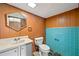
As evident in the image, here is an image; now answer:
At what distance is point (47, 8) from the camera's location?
140cm

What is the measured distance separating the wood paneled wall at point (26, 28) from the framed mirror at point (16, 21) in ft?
0.15

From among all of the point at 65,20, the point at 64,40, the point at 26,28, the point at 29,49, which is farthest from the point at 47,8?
the point at 29,49

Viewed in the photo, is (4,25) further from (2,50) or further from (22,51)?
(22,51)

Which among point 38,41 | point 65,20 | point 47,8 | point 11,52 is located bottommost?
point 11,52

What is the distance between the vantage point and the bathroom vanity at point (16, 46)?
1284 mm

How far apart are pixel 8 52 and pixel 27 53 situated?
25cm

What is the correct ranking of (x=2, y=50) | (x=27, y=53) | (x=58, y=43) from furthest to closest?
1. (x=58, y=43)
2. (x=27, y=53)
3. (x=2, y=50)

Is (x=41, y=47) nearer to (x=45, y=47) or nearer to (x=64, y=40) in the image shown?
(x=45, y=47)

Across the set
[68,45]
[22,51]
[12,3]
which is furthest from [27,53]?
[12,3]

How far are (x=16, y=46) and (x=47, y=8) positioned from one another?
0.67m

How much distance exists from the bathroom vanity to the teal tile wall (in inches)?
11.4

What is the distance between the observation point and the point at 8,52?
130 centimetres

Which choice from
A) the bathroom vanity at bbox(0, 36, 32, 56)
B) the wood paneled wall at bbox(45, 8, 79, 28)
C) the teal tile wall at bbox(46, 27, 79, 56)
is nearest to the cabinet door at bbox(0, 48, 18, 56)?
the bathroom vanity at bbox(0, 36, 32, 56)

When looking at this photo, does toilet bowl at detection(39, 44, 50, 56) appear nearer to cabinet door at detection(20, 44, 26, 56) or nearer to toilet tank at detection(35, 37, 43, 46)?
toilet tank at detection(35, 37, 43, 46)
